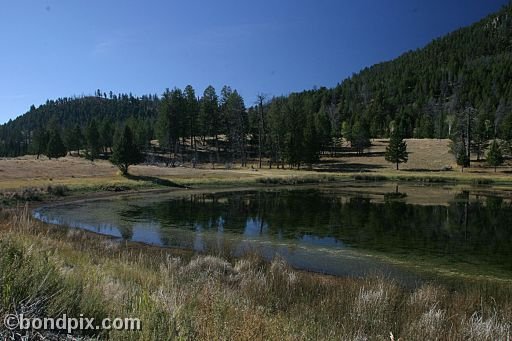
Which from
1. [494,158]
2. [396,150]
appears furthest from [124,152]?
[494,158]

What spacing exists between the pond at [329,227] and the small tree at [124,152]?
16.5m

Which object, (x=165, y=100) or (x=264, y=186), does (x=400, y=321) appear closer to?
(x=264, y=186)

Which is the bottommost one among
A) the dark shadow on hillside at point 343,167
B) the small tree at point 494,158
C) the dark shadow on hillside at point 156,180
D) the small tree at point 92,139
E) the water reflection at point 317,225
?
the water reflection at point 317,225

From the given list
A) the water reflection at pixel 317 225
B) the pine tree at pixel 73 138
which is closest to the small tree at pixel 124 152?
the water reflection at pixel 317 225

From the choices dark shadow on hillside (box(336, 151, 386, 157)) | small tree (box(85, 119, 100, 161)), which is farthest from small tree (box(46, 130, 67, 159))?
dark shadow on hillside (box(336, 151, 386, 157))

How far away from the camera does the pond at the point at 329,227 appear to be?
2011 centimetres

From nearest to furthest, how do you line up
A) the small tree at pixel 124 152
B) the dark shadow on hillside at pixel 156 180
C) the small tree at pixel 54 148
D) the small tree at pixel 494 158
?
the dark shadow on hillside at pixel 156 180, the small tree at pixel 124 152, the small tree at pixel 494 158, the small tree at pixel 54 148

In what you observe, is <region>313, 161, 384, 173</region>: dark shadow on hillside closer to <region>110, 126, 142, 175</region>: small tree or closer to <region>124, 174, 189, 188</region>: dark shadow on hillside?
<region>124, 174, 189, 188</region>: dark shadow on hillside

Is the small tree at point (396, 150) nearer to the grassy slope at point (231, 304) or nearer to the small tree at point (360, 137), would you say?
the small tree at point (360, 137)

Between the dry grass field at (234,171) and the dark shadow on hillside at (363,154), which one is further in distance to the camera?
the dark shadow on hillside at (363,154)

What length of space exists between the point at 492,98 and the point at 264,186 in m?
153

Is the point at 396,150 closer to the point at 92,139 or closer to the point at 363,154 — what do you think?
the point at 363,154

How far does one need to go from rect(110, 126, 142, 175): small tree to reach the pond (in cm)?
1646

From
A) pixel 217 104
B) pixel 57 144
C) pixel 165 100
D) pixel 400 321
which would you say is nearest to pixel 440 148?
pixel 217 104
